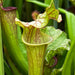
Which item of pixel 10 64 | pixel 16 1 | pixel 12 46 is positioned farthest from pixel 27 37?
pixel 16 1

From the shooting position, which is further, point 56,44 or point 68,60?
point 56,44

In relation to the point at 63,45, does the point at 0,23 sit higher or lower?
higher

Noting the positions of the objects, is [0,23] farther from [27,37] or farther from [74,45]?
[74,45]

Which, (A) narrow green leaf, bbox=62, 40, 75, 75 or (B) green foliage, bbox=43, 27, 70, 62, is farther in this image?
(B) green foliage, bbox=43, 27, 70, 62

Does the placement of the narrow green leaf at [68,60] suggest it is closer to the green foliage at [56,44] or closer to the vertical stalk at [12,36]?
the green foliage at [56,44]

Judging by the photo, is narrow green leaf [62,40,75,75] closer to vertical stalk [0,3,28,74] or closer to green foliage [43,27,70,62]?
green foliage [43,27,70,62]

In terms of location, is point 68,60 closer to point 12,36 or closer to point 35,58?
point 35,58

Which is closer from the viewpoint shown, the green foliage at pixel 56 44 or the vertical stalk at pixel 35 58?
the vertical stalk at pixel 35 58

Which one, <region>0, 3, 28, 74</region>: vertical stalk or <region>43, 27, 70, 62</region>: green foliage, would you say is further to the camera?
<region>43, 27, 70, 62</region>: green foliage

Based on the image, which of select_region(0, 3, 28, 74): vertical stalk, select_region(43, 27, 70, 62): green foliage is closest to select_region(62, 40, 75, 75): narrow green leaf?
select_region(43, 27, 70, 62): green foliage

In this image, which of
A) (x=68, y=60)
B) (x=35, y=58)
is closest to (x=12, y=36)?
(x=35, y=58)

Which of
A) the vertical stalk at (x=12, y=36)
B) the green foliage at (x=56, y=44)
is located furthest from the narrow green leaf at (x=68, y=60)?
the vertical stalk at (x=12, y=36)
